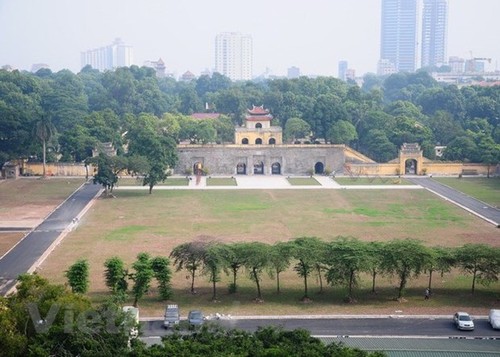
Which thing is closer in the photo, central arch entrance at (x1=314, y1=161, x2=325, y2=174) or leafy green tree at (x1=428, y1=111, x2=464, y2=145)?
central arch entrance at (x1=314, y1=161, x2=325, y2=174)

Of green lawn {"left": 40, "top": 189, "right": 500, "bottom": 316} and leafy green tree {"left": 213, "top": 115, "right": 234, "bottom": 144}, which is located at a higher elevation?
leafy green tree {"left": 213, "top": 115, "right": 234, "bottom": 144}

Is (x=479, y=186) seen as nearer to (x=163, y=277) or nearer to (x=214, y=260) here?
(x=214, y=260)

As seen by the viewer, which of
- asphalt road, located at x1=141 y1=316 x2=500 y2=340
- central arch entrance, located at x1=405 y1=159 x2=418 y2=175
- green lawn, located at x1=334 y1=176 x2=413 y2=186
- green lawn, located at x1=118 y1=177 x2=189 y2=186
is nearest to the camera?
asphalt road, located at x1=141 y1=316 x2=500 y2=340

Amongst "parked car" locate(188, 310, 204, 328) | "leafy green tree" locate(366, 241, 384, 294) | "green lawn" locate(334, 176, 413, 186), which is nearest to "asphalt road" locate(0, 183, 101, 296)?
"parked car" locate(188, 310, 204, 328)

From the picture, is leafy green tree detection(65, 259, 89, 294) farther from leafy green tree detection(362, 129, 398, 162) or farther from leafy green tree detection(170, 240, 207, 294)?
leafy green tree detection(362, 129, 398, 162)

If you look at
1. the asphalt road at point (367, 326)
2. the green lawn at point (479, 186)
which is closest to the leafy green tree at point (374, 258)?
the asphalt road at point (367, 326)

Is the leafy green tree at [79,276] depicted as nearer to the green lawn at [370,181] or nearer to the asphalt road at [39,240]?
the asphalt road at [39,240]
